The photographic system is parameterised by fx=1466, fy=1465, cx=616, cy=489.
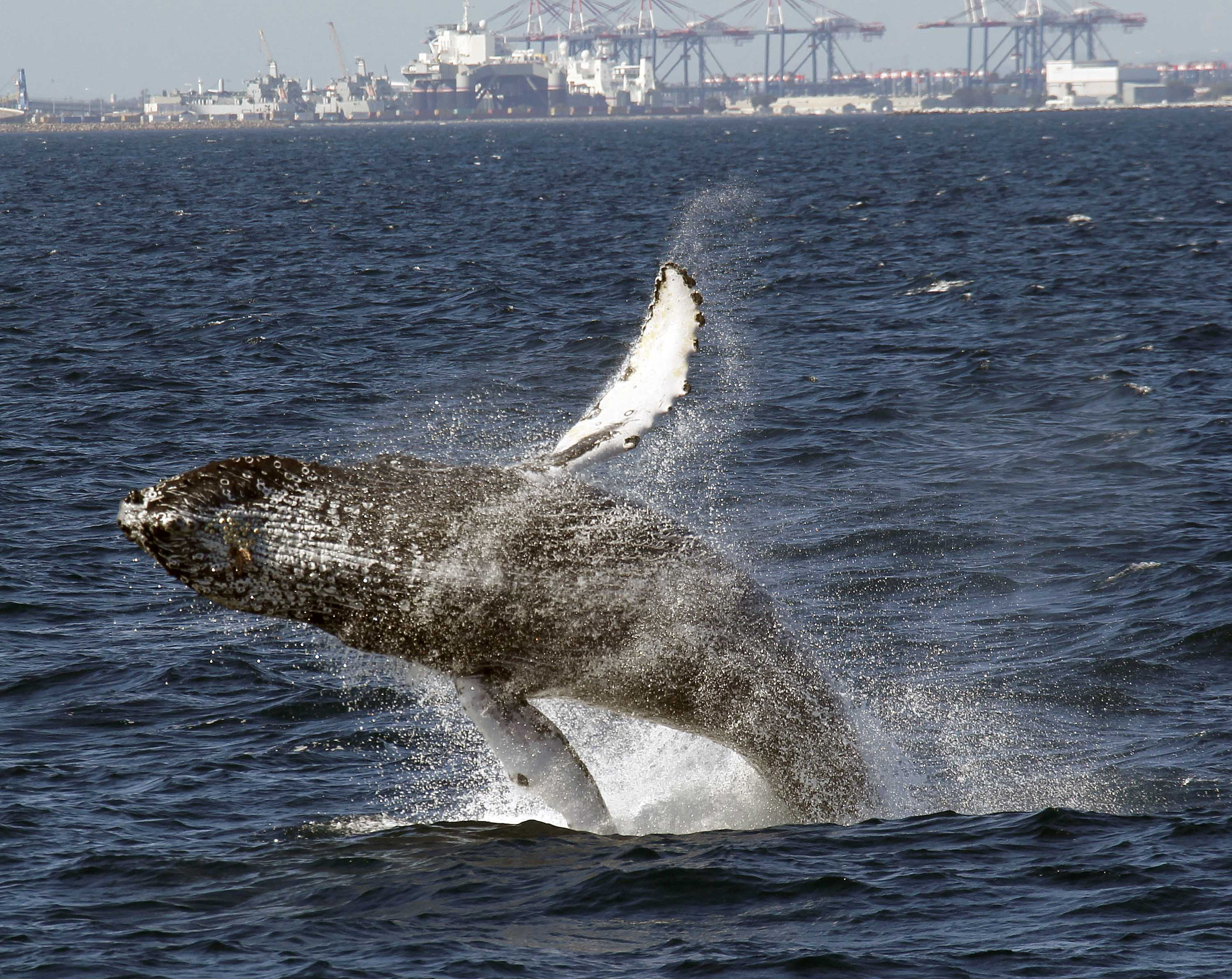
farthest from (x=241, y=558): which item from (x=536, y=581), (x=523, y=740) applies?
(x=523, y=740)

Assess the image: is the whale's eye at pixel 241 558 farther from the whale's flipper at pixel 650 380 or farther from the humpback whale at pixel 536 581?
the whale's flipper at pixel 650 380

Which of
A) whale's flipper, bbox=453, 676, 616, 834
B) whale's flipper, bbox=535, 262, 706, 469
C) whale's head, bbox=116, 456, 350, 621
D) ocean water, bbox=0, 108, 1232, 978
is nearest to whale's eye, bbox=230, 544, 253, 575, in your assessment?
whale's head, bbox=116, 456, 350, 621

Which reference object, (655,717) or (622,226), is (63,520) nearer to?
(655,717)

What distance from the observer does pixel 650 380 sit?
9758 millimetres

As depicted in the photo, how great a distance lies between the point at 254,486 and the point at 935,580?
34.3ft

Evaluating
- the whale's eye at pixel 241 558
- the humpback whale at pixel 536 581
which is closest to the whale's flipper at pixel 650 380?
the humpback whale at pixel 536 581

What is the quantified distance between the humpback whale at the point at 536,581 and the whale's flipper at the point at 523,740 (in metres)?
0.01

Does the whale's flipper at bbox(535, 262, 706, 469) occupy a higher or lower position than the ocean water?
higher

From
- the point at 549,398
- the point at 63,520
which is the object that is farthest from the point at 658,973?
the point at 549,398

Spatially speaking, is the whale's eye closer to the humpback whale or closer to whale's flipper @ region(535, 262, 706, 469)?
the humpback whale

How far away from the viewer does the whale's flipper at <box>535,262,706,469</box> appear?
31.2ft

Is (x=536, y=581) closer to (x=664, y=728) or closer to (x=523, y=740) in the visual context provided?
(x=523, y=740)

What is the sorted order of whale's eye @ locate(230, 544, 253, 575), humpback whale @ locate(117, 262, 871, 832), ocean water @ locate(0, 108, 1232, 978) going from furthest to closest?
ocean water @ locate(0, 108, 1232, 978)
humpback whale @ locate(117, 262, 871, 832)
whale's eye @ locate(230, 544, 253, 575)

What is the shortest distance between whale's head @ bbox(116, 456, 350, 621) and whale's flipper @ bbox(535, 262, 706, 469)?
67.3 inches
